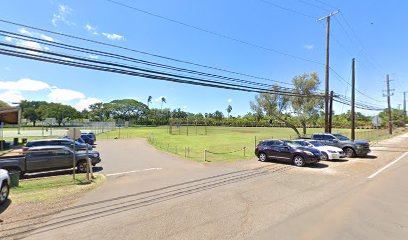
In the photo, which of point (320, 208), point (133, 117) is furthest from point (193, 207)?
point (133, 117)

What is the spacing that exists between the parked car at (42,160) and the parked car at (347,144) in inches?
754

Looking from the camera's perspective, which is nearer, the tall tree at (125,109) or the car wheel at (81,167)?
the car wheel at (81,167)

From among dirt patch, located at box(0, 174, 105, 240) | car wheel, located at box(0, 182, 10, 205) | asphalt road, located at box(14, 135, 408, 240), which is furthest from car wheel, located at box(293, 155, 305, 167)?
car wheel, located at box(0, 182, 10, 205)

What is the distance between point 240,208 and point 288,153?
366 inches

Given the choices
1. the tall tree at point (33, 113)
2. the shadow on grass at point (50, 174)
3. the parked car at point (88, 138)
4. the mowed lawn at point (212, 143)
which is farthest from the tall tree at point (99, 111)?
the shadow on grass at point (50, 174)

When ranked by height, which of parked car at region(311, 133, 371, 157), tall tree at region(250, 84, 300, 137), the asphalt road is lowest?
the asphalt road

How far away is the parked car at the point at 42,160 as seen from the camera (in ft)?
37.7

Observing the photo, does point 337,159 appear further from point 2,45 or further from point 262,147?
point 2,45

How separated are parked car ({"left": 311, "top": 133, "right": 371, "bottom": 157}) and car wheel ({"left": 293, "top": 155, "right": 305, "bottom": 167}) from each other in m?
6.93

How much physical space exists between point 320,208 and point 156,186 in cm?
626

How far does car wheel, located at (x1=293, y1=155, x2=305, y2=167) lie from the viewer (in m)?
14.3

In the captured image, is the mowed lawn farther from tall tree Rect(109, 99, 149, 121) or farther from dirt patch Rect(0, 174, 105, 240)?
tall tree Rect(109, 99, 149, 121)

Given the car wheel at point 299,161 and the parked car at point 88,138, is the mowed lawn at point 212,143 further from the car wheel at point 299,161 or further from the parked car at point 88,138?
the parked car at point 88,138

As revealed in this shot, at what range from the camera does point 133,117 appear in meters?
126
